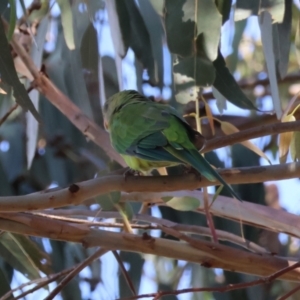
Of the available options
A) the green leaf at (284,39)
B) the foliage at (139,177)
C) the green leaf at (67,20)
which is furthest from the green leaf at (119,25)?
the green leaf at (284,39)

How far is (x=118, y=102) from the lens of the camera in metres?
1.85

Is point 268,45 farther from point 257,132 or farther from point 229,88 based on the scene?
point 257,132

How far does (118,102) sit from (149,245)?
0.61 meters

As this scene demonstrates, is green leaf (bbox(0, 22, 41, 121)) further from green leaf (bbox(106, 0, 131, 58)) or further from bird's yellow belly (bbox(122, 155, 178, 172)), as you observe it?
green leaf (bbox(106, 0, 131, 58))

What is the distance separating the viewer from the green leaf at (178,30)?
1.44 metres

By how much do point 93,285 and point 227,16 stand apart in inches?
43.7

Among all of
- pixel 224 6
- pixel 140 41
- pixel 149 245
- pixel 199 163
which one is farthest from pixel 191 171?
pixel 140 41

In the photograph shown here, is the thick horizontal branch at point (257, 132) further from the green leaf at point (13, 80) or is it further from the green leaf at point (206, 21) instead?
the green leaf at point (13, 80)

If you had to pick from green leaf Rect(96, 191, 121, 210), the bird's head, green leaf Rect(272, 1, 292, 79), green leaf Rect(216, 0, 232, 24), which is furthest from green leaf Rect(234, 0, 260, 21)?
green leaf Rect(96, 191, 121, 210)

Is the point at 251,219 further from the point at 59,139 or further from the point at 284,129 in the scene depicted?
the point at 59,139

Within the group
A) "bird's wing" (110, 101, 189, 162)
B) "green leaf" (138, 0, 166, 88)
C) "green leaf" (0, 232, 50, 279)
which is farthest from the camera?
"green leaf" (138, 0, 166, 88)

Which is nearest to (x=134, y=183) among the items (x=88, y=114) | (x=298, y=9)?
(x=88, y=114)

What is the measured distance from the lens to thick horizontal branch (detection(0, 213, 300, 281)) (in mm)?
1294

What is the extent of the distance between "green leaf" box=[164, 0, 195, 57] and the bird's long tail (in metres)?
0.27
